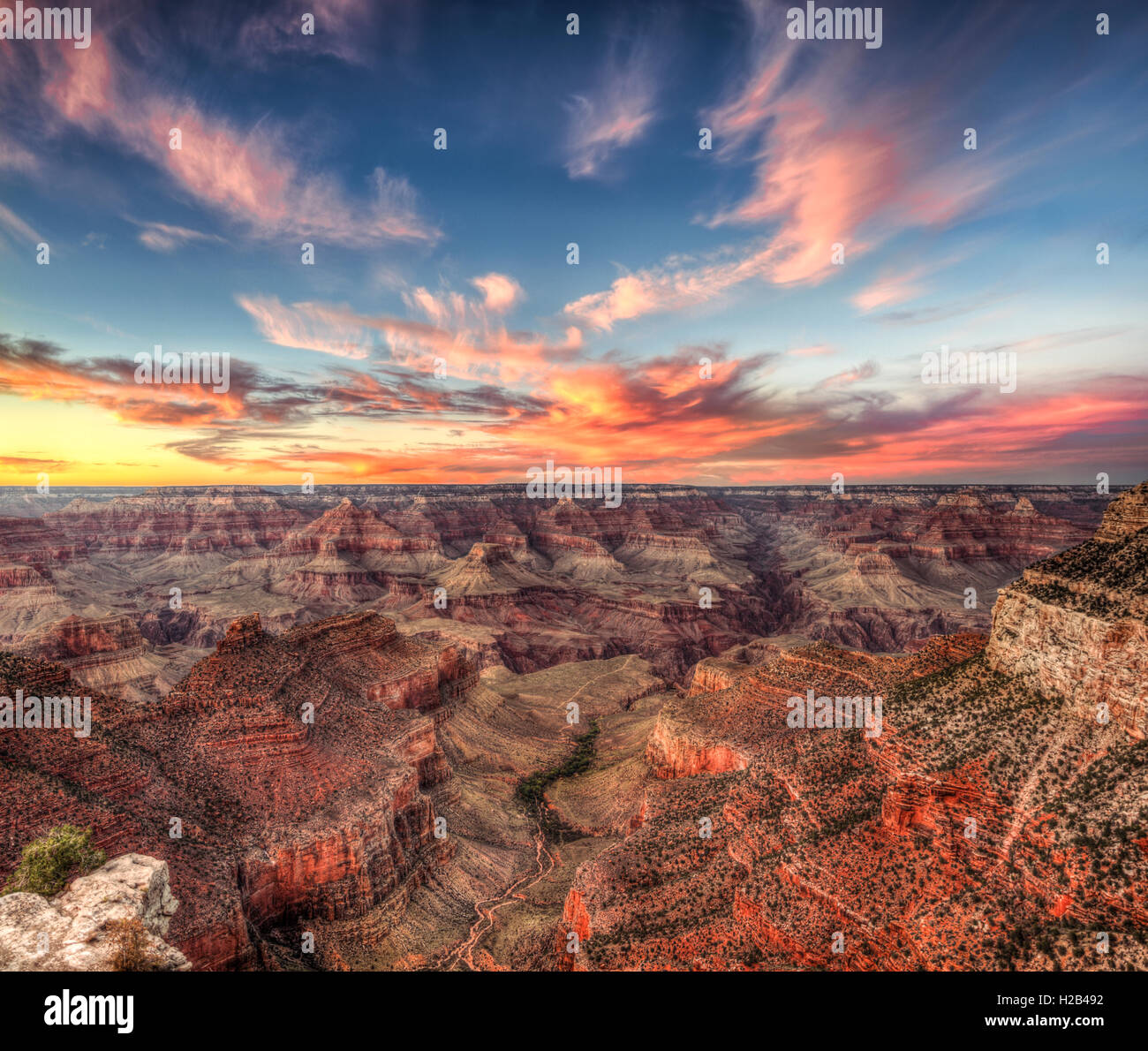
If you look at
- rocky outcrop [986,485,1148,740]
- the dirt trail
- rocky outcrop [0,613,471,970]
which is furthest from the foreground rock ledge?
rocky outcrop [986,485,1148,740]

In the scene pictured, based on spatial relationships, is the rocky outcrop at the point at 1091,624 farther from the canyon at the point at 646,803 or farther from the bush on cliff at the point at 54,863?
the bush on cliff at the point at 54,863

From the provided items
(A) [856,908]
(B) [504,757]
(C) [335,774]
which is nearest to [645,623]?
(B) [504,757]

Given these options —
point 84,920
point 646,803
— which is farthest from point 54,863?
point 646,803

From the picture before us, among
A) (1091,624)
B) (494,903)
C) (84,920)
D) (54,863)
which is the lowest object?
(494,903)

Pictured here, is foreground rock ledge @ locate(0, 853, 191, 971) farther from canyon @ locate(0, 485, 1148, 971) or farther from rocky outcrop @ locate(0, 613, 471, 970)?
rocky outcrop @ locate(0, 613, 471, 970)

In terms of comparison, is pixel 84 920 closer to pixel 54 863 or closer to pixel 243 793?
pixel 54 863

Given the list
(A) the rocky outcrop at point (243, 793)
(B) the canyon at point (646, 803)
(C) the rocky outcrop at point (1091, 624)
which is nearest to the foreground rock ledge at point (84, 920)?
(B) the canyon at point (646, 803)

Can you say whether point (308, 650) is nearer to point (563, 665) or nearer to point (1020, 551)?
point (563, 665)
